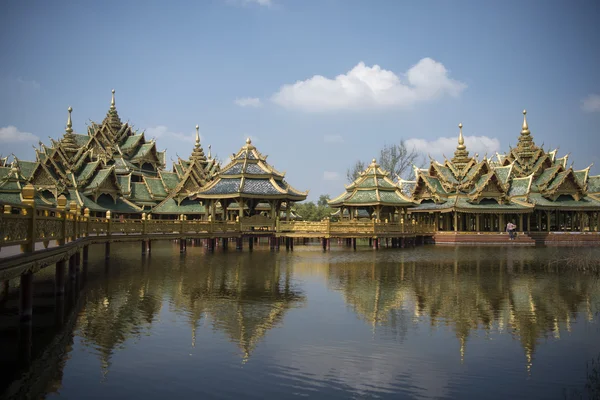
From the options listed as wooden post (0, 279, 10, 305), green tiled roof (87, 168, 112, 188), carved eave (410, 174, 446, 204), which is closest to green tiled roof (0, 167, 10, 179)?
green tiled roof (87, 168, 112, 188)

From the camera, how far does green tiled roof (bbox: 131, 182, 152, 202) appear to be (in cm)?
5161

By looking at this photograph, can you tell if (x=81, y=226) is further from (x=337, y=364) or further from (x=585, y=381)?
(x=585, y=381)

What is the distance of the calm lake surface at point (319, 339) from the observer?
740cm

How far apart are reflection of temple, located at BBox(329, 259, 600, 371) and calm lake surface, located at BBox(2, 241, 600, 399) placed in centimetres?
6

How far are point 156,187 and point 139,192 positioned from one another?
1.70 metres

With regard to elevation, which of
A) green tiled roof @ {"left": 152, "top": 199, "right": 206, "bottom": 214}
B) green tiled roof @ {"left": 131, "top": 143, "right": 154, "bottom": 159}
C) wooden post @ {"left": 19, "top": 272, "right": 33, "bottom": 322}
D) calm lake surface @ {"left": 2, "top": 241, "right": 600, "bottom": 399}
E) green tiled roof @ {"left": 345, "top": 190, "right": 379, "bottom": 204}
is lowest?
calm lake surface @ {"left": 2, "top": 241, "right": 600, "bottom": 399}

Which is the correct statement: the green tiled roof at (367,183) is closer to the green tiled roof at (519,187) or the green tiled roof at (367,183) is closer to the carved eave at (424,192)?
the carved eave at (424,192)

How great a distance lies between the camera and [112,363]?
27.5ft

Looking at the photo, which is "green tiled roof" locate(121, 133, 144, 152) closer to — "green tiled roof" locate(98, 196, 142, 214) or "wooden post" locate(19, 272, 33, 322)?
"green tiled roof" locate(98, 196, 142, 214)

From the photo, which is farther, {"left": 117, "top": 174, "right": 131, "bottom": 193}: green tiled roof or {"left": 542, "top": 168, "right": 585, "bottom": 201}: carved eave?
{"left": 117, "top": 174, "right": 131, "bottom": 193}: green tiled roof

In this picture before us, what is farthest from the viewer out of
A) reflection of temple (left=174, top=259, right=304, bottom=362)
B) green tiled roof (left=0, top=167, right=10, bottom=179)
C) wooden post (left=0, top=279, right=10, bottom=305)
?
green tiled roof (left=0, top=167, right=10, bottom=179)

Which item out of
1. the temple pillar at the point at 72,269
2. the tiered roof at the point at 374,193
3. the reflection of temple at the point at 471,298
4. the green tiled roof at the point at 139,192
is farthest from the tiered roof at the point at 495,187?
the temple pillar at the point at 72,269

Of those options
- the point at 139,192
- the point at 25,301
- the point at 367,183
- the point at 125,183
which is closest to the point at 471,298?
the point at 25,301

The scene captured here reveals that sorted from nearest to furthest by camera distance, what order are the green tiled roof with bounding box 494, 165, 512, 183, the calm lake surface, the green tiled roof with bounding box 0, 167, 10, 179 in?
the calm lake surface
the green tiled roof with bounding box 0, 167, 10, 179
the green tiled roof with bounding box 494, 165, 512, 183
